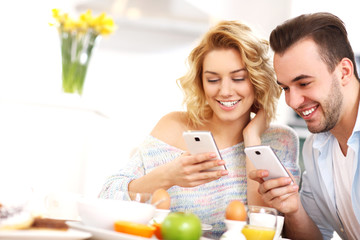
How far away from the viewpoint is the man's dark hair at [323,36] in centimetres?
175

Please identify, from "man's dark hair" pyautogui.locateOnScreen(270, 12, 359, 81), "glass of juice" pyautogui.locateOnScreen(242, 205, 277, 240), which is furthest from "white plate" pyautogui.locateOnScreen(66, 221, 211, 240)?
"man's dark hair" pyautogui.locateOnScreen(270, 12, 359, 81)

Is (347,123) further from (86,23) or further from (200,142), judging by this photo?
(86,23)

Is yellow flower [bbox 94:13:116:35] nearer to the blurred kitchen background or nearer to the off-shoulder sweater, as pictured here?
the blurred kitchen background

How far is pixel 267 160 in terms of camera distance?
→ 142cm

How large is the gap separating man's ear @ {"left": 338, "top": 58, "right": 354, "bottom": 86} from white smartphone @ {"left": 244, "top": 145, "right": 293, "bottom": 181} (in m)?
0.53

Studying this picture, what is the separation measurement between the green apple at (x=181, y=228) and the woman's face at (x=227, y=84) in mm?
1013

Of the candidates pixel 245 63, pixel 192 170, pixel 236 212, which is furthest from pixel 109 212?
pixel 245 63

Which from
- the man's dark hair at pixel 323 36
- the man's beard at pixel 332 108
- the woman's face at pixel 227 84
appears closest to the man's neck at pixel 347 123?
the man's beard at pixel 332 108

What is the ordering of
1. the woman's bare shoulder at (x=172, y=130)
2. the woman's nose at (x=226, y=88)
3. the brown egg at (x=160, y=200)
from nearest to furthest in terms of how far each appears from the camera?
the brown egg at (x=160, y=200)
the woman's nose at (x=226, y=88)
the woman's bare shoulder at (x=172, y=130)

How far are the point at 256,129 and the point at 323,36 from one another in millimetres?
519

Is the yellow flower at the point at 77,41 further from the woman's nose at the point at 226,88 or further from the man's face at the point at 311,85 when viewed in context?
the man's face at the point at 311,85

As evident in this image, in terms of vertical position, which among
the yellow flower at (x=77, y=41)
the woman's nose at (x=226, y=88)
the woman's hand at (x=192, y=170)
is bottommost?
the woman's hand at (x=192, y=170)

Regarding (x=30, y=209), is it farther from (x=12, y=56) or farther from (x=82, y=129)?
(x=12, y=56)

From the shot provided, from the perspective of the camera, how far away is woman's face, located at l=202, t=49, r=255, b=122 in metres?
1.96
